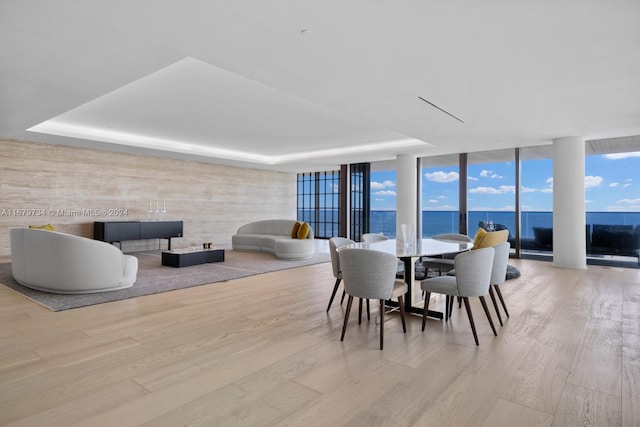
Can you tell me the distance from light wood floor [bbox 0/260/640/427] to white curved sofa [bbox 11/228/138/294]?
1.35 feet

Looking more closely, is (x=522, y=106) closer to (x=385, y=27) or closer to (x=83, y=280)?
(x=385, y=27)

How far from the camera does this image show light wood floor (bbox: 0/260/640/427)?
6.30 ft

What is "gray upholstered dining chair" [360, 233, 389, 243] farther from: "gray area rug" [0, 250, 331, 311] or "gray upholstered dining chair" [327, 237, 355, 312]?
"gray area rug" [0, 250, 331, 311]

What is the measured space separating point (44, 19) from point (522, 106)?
511cm

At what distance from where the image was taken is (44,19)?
2529 mm

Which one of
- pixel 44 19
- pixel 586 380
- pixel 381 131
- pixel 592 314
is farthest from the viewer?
pixel 381 131

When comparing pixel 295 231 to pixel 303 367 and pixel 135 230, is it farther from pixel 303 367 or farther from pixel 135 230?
pixel 303 367

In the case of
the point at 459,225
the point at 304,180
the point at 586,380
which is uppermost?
the point at 304,180

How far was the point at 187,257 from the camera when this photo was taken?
645 centimetres

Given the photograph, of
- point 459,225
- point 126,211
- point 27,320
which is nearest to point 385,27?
point 27,320

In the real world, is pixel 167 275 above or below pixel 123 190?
below

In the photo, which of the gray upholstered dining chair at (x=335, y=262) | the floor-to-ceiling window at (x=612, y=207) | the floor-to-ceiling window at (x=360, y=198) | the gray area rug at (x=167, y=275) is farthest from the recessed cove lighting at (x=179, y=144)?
the gray upholstered dining chair at (x=335, y=262)

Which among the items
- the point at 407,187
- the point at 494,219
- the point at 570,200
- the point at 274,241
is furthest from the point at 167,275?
the point at 494,219

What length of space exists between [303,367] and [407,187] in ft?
23.1
